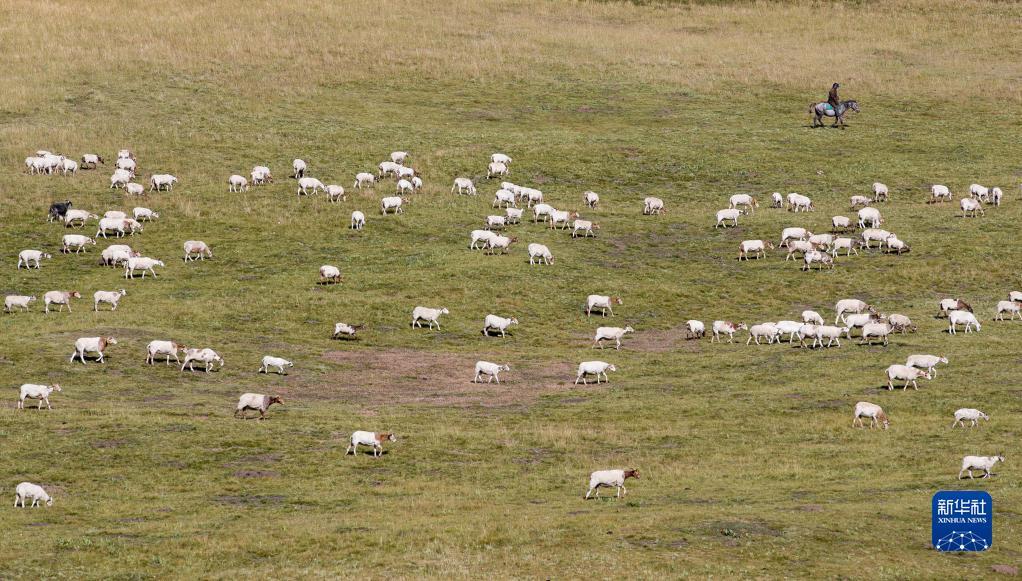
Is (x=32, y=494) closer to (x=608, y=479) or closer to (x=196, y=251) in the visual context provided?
(x=608, y=479)

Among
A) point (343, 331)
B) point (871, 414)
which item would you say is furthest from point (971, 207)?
point (343, 331)

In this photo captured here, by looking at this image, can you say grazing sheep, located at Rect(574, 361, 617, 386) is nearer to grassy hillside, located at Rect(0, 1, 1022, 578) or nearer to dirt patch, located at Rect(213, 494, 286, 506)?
grassy hillside, located at Rect(0, 1, 1022, 578)

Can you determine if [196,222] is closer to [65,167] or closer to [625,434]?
[65,167]

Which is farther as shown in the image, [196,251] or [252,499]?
[196,251]

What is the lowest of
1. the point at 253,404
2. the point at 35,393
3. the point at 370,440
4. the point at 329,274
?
the point at 370,440

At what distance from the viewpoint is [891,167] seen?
76.7 meters

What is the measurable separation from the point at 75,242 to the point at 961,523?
4266 cm

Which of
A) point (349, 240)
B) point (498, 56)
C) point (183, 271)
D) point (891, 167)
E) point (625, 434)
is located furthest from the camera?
point (498, 56)

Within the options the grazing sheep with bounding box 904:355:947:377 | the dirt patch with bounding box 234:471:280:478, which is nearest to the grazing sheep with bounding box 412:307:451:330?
the dirt patch with bounding box 234:471:280:478

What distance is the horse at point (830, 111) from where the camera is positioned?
84.2 m

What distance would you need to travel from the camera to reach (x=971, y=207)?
222 ft

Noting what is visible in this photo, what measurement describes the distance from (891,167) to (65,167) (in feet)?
149

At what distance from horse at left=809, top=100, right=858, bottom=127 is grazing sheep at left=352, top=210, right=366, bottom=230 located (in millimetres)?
33394

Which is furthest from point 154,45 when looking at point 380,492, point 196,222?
point 380,492
